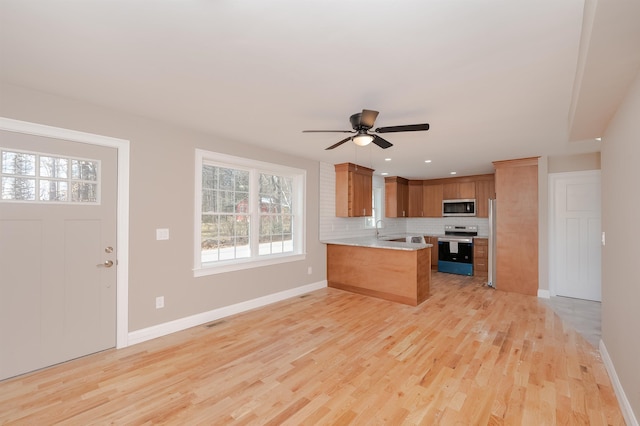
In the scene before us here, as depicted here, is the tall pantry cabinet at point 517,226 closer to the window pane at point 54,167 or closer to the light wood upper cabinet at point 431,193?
the light wood upper cabinet at point 431,193

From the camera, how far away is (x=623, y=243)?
81.3 inches

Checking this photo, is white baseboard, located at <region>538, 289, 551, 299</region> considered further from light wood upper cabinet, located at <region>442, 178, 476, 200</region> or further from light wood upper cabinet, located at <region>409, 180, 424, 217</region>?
light wood upper cabinet, located at <region>409, 180, 424, 217</region>

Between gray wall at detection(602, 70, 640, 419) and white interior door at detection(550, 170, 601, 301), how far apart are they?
8.28ft

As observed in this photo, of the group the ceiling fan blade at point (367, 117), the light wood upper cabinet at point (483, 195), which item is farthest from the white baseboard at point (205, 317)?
the light wood upper cabinet at point (483, 195)

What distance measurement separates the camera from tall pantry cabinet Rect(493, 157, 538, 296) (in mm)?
4828

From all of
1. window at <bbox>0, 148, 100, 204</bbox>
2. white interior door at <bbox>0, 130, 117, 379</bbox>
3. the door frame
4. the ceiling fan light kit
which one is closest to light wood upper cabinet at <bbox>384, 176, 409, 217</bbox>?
the ceiling fan light kit

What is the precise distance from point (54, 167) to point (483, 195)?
7.56 m

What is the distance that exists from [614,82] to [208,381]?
11.9 ft

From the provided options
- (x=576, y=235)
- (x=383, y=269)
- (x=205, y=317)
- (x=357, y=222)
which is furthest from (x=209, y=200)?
(x=576, y=235)

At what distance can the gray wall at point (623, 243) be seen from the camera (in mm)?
1792

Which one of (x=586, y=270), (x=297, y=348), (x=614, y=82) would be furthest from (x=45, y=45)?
(x=586, y=270)

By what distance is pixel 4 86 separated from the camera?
91.7 inches

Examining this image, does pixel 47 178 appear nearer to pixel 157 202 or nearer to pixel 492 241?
pixel 157 202

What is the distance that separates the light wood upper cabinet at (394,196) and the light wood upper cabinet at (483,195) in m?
1.75
